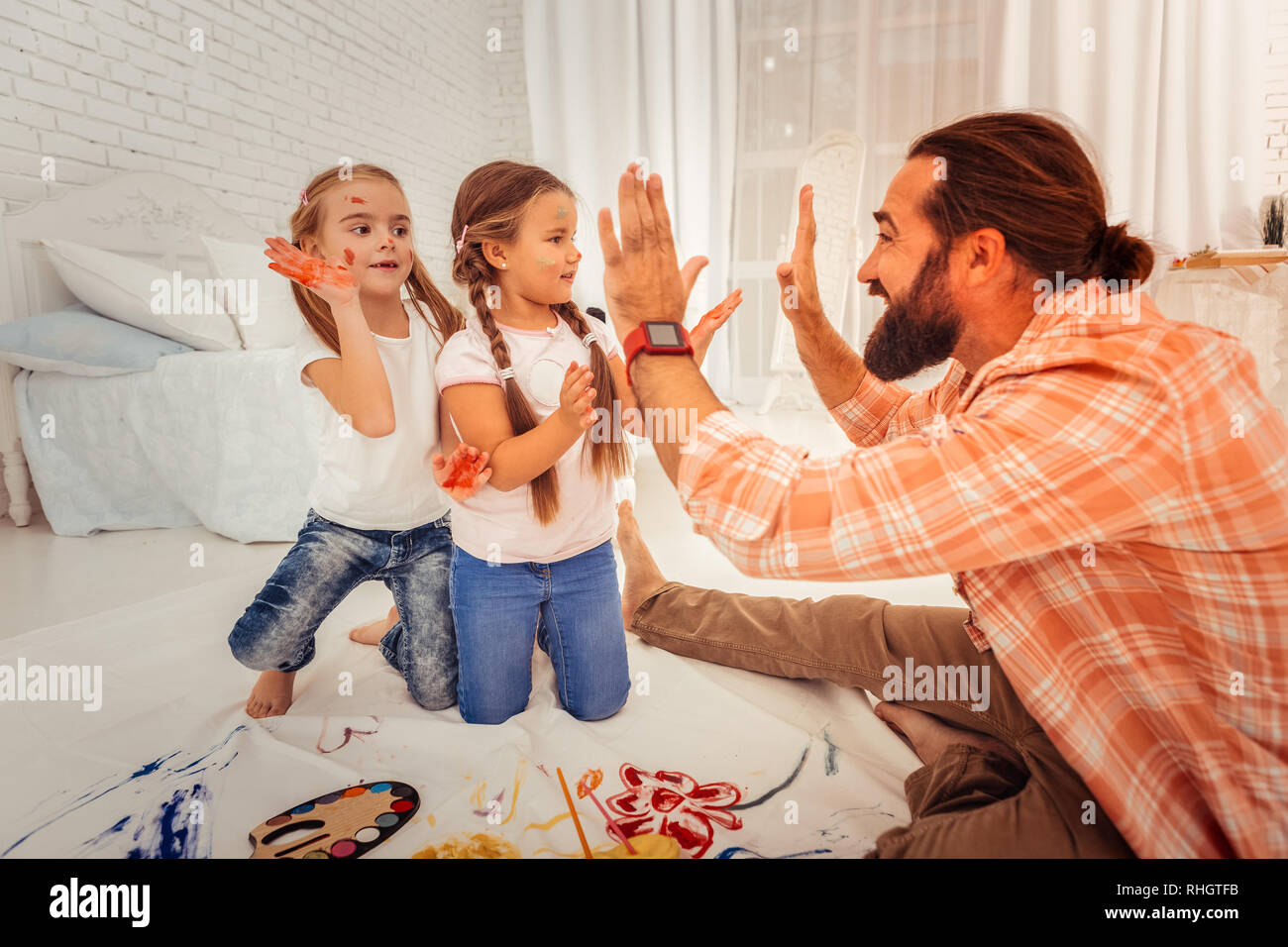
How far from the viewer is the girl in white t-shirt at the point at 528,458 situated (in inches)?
36.9

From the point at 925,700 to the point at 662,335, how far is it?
2.21ft

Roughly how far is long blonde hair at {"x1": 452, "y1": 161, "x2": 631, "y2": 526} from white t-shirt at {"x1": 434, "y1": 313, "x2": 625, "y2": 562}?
1cm

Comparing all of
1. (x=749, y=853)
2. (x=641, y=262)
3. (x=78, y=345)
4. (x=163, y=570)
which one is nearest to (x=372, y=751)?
(x=749, y=853)

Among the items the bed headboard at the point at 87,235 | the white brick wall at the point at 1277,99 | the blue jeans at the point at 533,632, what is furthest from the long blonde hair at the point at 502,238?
the white brick wall at the point at 1277,99

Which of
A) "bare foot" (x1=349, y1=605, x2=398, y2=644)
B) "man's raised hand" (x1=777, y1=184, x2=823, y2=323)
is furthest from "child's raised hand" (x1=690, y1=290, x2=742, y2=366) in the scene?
"bare foot" (x1=349, y1=605, x2=398, y2=644)

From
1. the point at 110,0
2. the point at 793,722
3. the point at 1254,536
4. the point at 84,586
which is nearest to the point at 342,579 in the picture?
the point at 793,722

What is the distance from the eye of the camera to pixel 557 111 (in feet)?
6.07

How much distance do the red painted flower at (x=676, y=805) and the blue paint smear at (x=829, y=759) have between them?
0.13 meters

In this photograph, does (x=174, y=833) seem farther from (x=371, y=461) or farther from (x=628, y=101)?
(x=628, y=101)

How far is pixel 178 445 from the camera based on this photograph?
2.09m

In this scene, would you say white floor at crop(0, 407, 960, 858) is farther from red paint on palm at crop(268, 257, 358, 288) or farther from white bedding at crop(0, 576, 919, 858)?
red paint on palm at crop(268, 257, 358, 288)

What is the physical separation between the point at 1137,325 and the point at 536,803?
0.77m

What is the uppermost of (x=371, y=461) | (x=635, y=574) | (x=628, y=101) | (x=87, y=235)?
(x=628, y=101)

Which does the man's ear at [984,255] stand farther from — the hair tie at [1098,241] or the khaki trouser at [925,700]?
the khaki trouser at [925,700]
